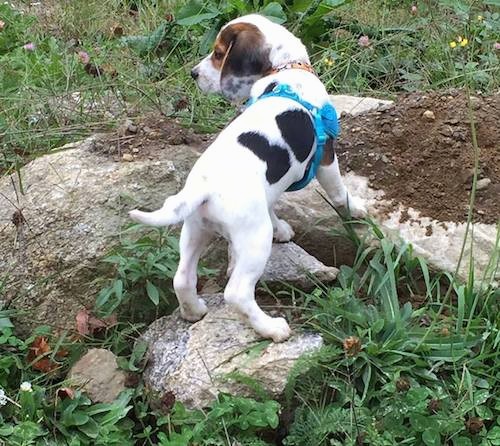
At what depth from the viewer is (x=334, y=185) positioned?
4125 mm

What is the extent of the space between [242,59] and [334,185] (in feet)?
2.41

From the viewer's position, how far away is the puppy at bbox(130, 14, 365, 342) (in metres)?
3.29

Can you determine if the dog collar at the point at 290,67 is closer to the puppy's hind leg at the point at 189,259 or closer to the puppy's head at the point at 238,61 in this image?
the puppy's head at the point at 238,61

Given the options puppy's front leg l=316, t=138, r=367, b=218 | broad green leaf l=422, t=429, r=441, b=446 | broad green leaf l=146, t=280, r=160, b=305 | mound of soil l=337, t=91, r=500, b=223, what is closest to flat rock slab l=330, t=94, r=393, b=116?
mound of soil l=337, t=91, r=500, b=223

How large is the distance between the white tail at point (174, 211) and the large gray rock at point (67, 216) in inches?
35.2

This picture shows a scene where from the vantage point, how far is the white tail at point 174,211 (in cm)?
315

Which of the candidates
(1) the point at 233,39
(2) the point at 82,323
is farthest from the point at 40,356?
(1) the point at 233,39

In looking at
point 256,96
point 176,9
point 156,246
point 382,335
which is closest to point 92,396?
point 156,246

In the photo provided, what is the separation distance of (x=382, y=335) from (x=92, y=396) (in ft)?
3.88

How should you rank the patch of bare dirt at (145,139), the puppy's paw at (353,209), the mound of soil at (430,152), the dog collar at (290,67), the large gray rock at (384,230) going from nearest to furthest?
the dog collar at (290,67) → the large gray rock at (384,230) → the puppy's paw at (353,209) → the mound of soil at (430,152) → the patch of bare dirt at (145,139)

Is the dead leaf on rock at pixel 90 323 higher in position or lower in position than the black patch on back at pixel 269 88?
lower

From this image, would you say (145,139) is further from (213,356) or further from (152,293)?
(213,356)

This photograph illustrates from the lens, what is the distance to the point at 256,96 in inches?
154

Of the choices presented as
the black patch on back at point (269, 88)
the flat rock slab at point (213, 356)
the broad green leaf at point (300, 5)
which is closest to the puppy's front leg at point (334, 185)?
the black patch on back at point (269, 88)
